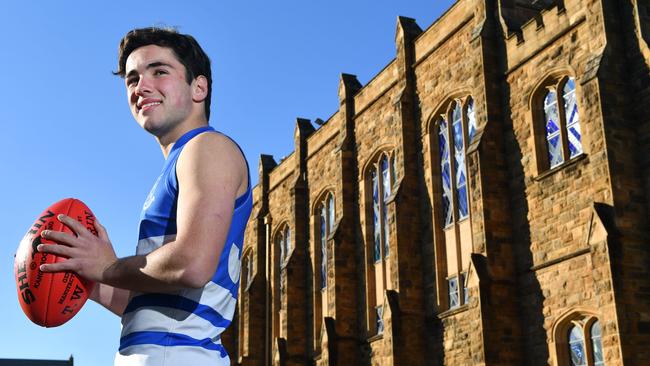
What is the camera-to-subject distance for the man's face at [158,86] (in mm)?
2656

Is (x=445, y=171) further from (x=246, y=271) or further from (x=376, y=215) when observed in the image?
(x=246, y=271)

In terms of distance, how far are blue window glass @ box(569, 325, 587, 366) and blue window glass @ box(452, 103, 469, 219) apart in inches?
180

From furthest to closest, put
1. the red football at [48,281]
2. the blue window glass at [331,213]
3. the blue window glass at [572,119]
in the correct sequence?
1. the blue window glass at [331,213]
2. the blue window glass at [572,119]
3. the red football at [48,281]

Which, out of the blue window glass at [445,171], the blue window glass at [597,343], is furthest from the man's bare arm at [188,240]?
the blue window glass at [445,171]

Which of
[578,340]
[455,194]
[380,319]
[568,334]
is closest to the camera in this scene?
[578,340]

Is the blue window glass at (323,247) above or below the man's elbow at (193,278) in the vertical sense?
above

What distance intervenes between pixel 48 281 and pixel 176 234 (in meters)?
0.47

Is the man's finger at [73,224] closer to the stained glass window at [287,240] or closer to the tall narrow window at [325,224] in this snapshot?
the tall narrow window at [325,224]

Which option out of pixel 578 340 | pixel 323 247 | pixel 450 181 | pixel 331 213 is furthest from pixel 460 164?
pixel 323 247

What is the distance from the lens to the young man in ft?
7.54

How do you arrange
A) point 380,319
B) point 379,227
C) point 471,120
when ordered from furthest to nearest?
point 379,227 → point 380,319 → point 471,120

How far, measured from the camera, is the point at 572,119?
1739 centimetres

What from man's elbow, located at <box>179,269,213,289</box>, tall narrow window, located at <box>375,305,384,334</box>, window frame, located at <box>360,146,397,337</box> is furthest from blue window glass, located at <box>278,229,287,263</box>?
man's elbow, located at <box>179,269,213,289</box>

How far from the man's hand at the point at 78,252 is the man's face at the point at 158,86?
1.45 feet
